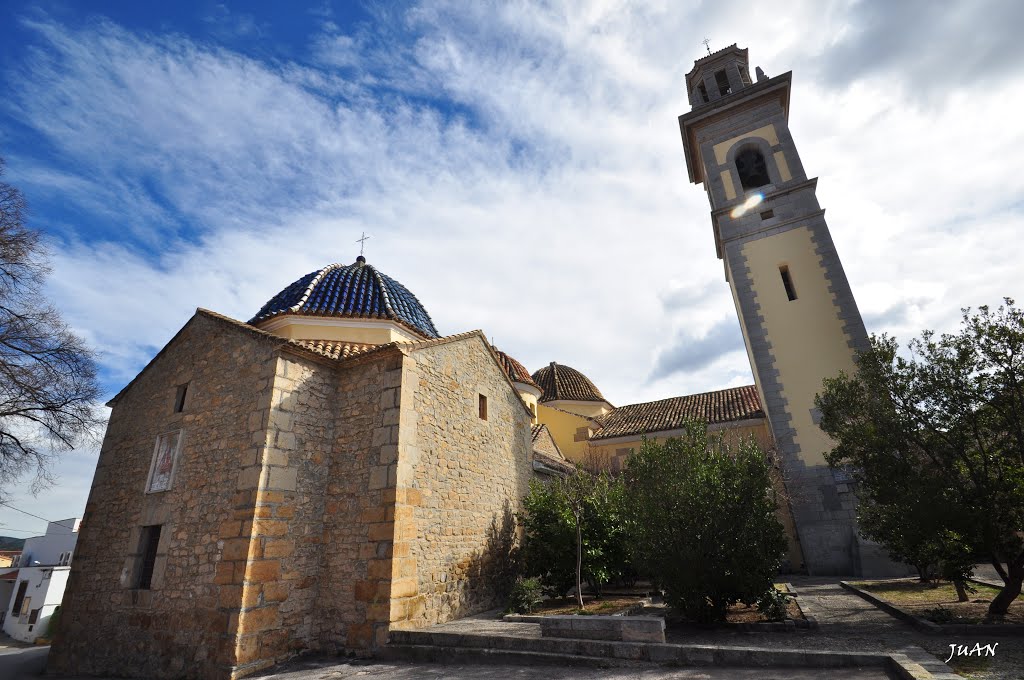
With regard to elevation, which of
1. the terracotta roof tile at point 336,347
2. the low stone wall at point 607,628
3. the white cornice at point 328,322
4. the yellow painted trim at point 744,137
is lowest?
the low stone wall at point 607,628

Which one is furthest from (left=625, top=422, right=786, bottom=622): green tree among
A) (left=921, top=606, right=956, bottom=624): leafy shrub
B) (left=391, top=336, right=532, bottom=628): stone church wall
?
(left=391, top=336, right=532, bottom=628): stone church wall

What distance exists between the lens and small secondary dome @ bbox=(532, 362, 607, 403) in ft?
77.9

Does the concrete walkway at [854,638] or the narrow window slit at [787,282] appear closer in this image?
the concrete walkway at [854,638]

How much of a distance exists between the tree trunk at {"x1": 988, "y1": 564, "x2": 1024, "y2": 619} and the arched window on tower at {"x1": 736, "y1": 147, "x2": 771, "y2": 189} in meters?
15.5

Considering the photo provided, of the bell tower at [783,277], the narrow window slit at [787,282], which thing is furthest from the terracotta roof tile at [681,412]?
the narrow window slit at [787,282]

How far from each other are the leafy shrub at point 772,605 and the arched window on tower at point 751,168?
16.1 m

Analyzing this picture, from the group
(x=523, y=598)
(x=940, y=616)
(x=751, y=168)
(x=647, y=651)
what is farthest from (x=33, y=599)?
(x=751, y=168)

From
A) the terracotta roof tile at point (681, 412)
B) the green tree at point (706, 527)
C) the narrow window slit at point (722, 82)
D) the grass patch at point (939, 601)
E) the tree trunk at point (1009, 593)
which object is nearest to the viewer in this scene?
the tree trunk at point (1009, 593)

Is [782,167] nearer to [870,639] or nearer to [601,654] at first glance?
[870,639]

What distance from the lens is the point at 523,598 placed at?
9.27m

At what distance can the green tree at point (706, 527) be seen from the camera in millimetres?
7266

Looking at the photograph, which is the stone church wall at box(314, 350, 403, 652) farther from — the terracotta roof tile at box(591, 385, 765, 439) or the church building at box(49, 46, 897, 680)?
the terracotta roof tile at box(591, 385, 765, 439)

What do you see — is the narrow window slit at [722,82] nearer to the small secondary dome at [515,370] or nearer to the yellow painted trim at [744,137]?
the yellow painted trim at [744,137]

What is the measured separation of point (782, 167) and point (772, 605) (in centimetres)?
1651
